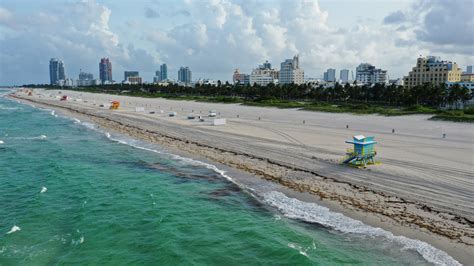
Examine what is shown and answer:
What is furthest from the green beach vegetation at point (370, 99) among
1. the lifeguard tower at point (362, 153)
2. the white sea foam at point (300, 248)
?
the white sea foam at point (300, 248)

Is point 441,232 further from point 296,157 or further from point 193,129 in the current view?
point 193,129

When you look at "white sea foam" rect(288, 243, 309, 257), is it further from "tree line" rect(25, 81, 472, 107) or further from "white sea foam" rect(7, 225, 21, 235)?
"tree line" rect(25, 81, 472, 107)

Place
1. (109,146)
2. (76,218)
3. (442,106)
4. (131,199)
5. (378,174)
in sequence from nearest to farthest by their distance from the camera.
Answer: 1. (76,218)
2. (131,199)
3. (378,174)
4. (109,146)
5. (442,106)

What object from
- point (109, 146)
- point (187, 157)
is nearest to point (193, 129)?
point (109, 146)

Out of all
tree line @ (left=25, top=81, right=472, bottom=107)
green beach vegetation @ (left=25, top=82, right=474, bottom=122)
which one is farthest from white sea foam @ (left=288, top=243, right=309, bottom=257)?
tree line @ (left=25, top=81, right=472, bottom=107)

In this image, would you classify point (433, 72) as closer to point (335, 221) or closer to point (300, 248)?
point (335, 221)

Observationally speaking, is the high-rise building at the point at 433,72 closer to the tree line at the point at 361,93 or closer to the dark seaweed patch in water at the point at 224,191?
the tree line at the point at 361,93
